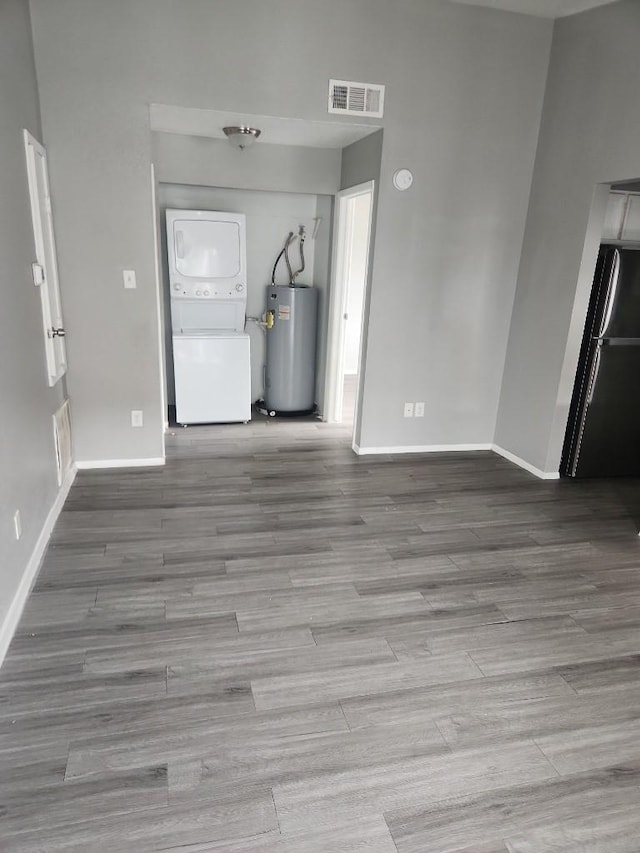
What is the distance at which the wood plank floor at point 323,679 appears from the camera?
63.8 inches

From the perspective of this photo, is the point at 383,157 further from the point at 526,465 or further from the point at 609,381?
the point at 526,465

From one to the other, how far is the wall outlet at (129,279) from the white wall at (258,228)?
1388 millimetres

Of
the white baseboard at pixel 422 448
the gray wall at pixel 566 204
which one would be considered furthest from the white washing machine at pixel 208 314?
the gray wall at pixel 566 204

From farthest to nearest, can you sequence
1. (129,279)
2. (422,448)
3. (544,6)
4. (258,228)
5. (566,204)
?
(258,228), (422,448), (566,204), (129,279), (544,6)

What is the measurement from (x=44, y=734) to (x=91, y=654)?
1.27 feet

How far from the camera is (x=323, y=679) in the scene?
2.15m

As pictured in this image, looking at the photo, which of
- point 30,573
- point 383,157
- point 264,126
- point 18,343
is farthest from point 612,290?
point 30,573

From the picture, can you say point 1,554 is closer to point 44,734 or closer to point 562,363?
A: point 44,734

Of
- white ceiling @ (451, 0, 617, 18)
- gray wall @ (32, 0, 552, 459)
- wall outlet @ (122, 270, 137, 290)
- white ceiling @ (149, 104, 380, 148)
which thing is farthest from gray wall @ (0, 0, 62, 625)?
white ceiling @ (451, 0, 617, 18)

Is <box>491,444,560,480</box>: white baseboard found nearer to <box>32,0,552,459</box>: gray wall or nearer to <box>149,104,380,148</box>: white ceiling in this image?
<box>32,0,552,459</box>: gray wall

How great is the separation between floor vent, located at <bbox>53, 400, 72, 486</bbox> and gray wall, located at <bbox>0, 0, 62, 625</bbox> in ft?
0.43

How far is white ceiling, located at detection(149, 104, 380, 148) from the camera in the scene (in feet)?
12.2

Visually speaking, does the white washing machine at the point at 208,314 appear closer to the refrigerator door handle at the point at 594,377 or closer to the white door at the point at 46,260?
the white door at the point at 46,260

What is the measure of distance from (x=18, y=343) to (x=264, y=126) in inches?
95.3
